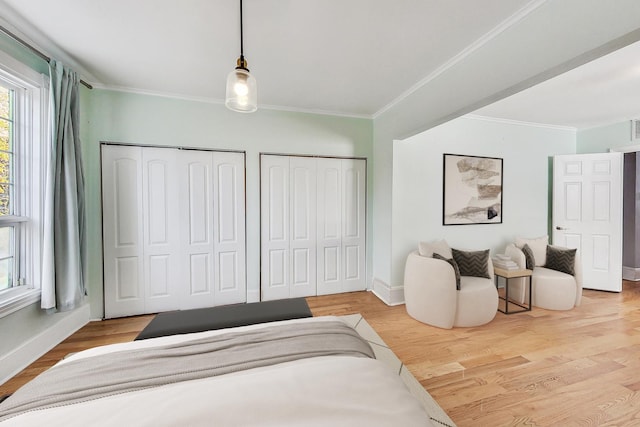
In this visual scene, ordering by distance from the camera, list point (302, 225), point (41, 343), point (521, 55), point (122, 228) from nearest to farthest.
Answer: point (521, 55) < point (41, 343) < point (122, 228) < point (302, 225)

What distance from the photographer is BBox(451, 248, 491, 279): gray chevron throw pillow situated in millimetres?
2965

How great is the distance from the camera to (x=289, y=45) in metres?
2.00

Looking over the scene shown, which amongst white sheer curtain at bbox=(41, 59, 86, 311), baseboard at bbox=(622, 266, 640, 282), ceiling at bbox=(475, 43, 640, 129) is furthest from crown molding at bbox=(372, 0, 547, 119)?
baseboard at bbox=(622, 266, 640, 282)

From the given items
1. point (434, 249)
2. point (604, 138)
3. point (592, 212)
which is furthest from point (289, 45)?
point (604, 138)

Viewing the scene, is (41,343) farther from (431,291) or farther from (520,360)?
(520,360)

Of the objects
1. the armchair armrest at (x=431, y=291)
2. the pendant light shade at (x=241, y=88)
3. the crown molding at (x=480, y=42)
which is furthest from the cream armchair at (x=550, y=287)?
the pendant light shade at (x=241, y=88)

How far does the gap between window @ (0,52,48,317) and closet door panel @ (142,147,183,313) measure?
827 mm

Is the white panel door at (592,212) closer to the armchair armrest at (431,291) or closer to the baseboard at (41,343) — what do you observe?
the armchair armrest at (431,291)

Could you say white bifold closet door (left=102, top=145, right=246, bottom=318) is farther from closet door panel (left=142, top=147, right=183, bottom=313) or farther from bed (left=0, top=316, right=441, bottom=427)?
bed (left=0, top=316, right=441, bottom=427)

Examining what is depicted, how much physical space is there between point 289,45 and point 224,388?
2273 millimetres

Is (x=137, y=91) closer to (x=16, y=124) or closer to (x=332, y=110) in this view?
(x=16, y=124)

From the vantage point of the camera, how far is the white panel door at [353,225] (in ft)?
11.6

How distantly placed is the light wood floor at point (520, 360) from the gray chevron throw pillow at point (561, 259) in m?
0.48

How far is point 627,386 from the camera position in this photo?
1.78m
